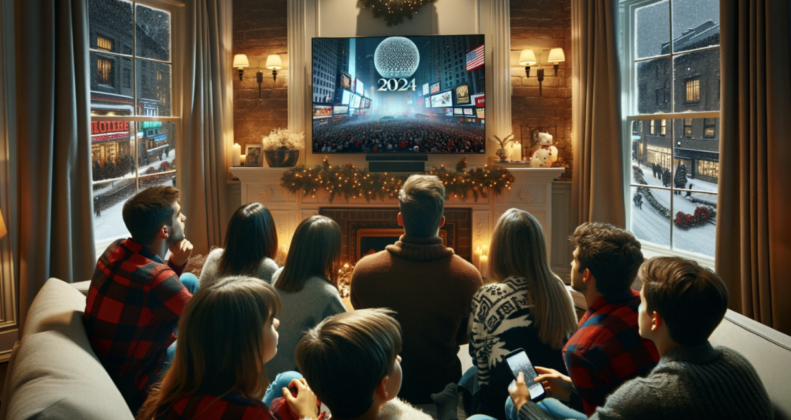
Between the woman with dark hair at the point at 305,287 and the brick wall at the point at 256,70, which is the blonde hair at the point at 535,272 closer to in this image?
the woman with dark hair at the point at 305,287

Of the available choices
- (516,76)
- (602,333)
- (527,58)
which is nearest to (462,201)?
(516,76)

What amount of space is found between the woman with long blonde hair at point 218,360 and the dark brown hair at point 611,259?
849 millimetres

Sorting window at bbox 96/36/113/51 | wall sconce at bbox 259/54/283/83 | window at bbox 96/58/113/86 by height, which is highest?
wall sconce at bbox 259/54/283/83

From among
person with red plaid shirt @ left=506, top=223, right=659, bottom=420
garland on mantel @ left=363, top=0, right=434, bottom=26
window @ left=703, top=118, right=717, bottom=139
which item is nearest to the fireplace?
garland on mantel @ left=363, top=0, right=434, bottom=26

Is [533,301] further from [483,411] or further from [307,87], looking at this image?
[307,87]

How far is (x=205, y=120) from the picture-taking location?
175 inches

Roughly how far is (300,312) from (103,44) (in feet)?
9.69

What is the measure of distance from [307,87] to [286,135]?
1.68 ft

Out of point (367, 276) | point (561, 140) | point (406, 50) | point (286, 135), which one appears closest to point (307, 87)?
point (286, 135)

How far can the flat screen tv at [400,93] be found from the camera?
459cm

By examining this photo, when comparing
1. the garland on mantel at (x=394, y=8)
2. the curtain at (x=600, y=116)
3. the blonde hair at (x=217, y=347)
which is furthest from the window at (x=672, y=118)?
the blonde hair at (x=217, y=347)

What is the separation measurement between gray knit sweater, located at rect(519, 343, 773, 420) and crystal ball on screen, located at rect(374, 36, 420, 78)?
3.85m

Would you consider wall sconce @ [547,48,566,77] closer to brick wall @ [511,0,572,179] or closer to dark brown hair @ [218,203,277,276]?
brick wall @ [511,0,572,179]

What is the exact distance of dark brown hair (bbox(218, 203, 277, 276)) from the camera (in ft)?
6.49
